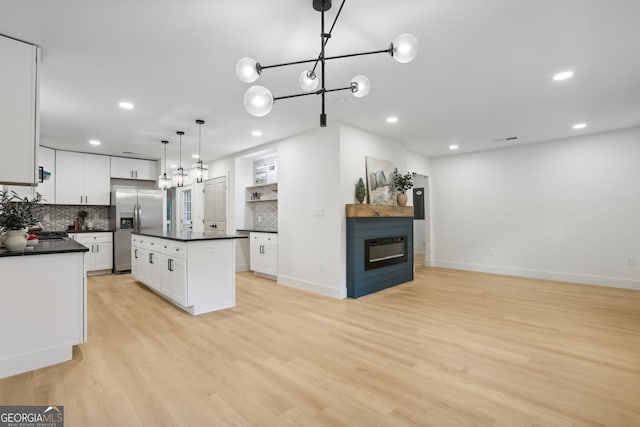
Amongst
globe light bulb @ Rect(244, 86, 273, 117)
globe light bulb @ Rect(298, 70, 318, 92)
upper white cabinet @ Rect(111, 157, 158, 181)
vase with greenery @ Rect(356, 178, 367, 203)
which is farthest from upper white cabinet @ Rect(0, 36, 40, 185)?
upper white cabinet @ Rect(111, 157, 158, 181)

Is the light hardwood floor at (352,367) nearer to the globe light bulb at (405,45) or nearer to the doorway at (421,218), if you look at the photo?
the globe light bulb at (405,45)

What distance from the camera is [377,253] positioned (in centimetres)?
479

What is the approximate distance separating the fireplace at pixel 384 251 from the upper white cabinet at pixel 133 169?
18.4 feet

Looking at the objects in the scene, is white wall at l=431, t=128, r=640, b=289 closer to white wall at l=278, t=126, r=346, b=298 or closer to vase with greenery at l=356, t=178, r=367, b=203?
vase with greenery at l=356, t=178, r=367, b=203

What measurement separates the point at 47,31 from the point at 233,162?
4.34 m

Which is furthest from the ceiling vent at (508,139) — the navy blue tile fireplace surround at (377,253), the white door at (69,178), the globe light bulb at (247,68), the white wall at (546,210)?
the white door at (69,178)

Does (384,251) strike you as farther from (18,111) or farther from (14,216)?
(18,111)

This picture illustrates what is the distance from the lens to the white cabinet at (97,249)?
596 centimetres

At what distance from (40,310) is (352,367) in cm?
249

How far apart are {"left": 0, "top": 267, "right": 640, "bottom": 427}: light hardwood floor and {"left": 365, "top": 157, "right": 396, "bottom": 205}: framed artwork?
5.77ft

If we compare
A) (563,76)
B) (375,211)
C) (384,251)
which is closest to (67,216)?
(375,211)

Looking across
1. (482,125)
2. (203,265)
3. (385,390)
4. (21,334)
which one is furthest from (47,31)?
(482,125)

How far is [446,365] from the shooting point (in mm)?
2357

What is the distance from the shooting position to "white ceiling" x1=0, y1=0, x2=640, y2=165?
2023 mm
